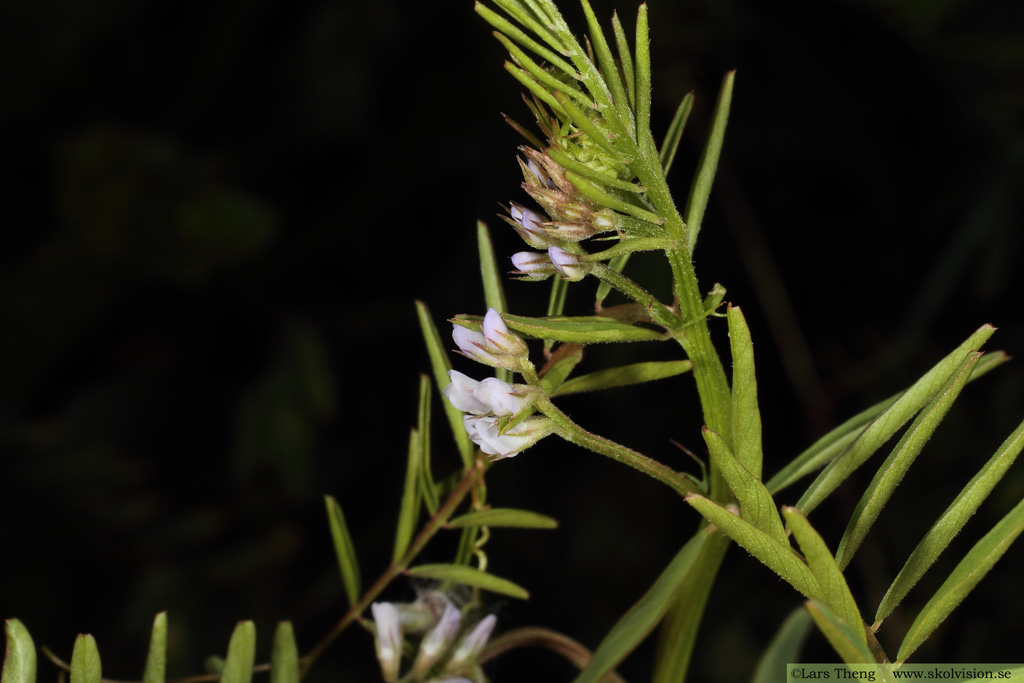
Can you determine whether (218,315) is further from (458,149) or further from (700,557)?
(700,557)

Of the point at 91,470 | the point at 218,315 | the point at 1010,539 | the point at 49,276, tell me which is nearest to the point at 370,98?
the point at 218,315

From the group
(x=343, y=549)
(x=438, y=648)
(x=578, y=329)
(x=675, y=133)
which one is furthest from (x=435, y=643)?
(x=675, y=133)

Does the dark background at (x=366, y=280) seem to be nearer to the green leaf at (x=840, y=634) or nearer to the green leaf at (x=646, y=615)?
the green leaf at (x=646, y=615)

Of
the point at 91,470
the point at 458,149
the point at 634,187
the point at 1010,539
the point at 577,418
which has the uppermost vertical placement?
the point at 458,149

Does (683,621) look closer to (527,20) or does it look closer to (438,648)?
(438,648)

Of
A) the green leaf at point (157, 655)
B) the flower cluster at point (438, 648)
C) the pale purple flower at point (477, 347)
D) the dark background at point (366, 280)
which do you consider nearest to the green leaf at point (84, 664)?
the green leaf at point (157, 655)

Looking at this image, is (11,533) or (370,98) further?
(370,98)
